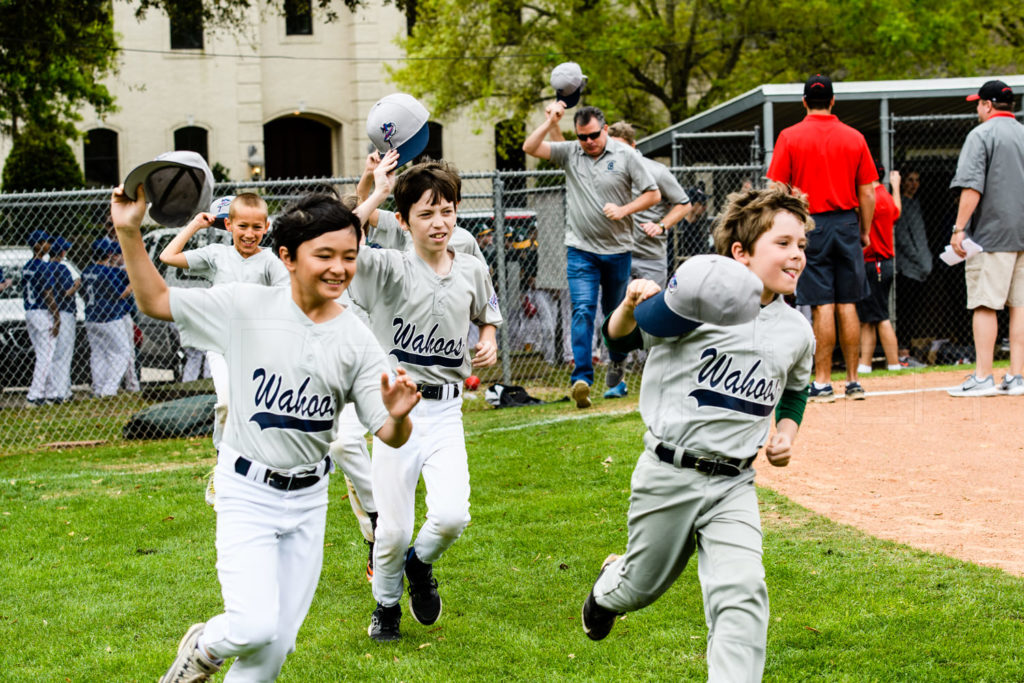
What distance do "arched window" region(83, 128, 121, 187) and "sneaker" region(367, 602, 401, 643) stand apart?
95.5ft

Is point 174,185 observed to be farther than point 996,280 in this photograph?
No

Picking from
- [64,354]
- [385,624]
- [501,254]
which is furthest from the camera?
[64,354]

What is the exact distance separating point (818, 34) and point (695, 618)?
23561 millimetres

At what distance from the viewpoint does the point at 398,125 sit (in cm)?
505

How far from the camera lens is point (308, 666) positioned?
4.53 meters

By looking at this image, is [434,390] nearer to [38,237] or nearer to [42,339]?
[38,237]

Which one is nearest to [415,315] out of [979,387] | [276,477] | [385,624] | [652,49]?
[385,624]

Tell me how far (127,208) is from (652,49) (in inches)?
971

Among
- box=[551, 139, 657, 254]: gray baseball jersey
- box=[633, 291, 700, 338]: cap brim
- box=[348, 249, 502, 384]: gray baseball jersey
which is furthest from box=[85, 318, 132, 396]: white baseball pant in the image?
box=[633, 291, 700, 338]: cap brim

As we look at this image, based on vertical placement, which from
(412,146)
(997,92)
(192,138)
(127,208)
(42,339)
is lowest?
(42,339)

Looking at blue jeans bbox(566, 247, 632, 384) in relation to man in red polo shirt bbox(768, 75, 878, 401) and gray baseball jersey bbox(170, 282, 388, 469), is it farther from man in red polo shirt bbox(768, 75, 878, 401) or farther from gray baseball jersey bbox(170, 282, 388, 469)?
gray baseball jersey bbox(170, 282, 388, 469)

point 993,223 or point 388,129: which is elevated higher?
point 388,129

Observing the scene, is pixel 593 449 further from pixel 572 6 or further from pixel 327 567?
pixel 572 6

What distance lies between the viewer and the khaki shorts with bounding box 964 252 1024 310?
877cm
